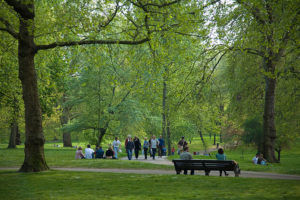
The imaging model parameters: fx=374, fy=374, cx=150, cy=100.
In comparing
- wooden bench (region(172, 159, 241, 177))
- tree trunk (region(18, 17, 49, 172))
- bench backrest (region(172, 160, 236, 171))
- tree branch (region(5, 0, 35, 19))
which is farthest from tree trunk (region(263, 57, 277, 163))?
tree branch (region(5, 0, 35, 19))

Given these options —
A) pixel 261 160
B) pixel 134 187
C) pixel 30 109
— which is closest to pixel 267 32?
pixel 134 187

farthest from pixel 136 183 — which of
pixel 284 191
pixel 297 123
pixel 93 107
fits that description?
pixel 93 107

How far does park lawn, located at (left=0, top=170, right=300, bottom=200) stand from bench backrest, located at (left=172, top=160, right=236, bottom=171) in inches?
21.6

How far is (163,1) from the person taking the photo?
48.5ft

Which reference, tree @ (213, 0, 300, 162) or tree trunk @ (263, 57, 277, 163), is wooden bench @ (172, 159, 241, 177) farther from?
tree trunk @ (263, 57, 277, 163)

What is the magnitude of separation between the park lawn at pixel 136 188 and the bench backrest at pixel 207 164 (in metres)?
0.55

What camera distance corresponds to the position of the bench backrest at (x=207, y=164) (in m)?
12.8

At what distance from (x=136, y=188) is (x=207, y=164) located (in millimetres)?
3467

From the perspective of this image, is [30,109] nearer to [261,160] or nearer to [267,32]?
[267,32]

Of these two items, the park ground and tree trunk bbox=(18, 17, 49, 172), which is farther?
tree trunk bbox=(18, 17, 49, 172)

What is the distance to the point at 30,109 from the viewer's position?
14508 mm

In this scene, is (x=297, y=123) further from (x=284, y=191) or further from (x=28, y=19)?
(x=28, y=19)

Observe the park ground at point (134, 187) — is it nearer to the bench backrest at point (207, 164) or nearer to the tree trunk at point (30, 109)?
the bench backrest at point (207, 164)

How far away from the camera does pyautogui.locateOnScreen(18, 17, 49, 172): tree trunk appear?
1450cm
